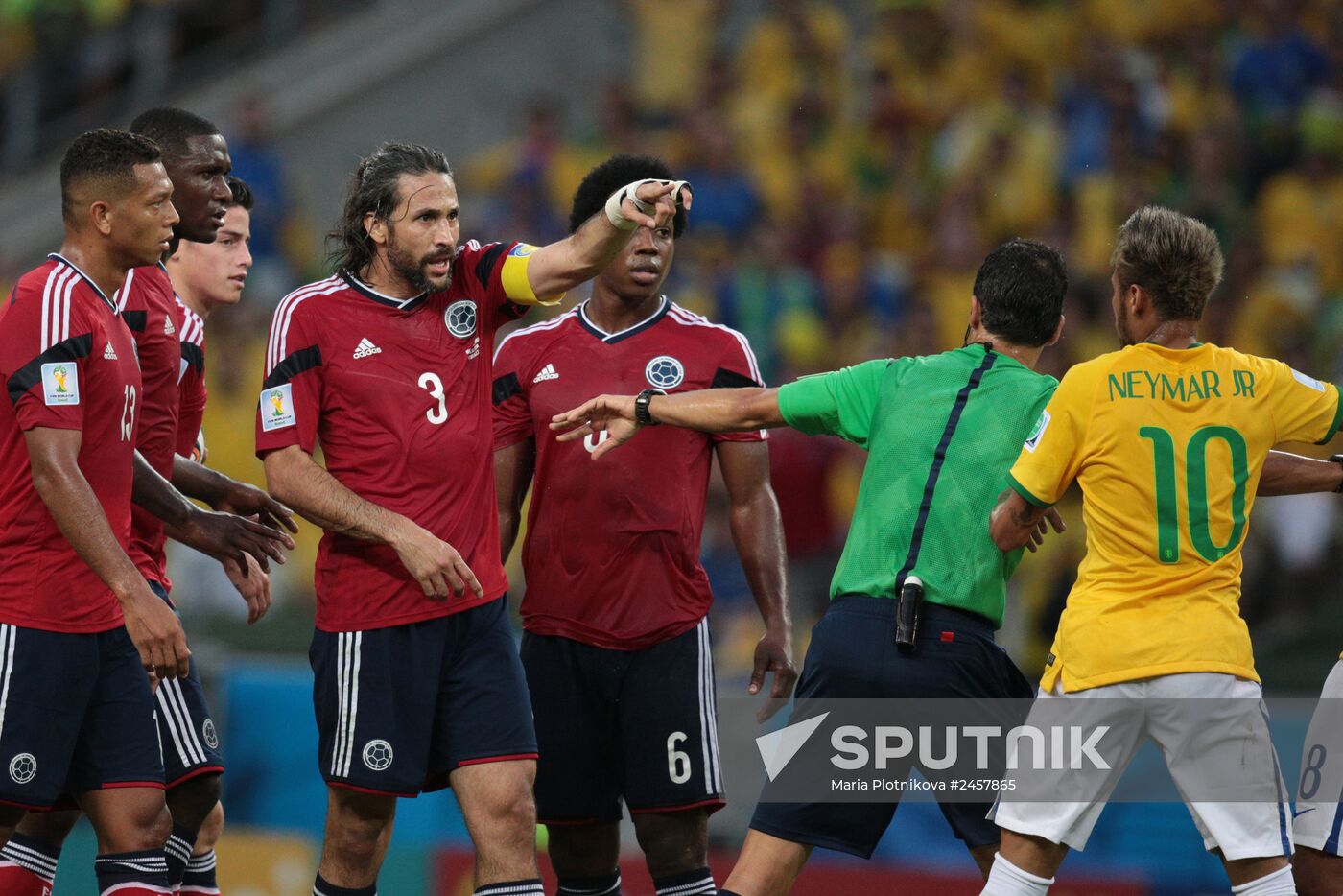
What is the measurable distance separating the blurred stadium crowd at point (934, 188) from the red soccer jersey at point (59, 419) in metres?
5.62

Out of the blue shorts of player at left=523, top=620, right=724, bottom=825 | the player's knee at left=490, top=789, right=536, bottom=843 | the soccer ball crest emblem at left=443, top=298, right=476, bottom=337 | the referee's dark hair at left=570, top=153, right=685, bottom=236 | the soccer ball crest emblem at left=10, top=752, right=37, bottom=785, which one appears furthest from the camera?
the referee's dark hair at left=570, top=153, right=685, bottom=236

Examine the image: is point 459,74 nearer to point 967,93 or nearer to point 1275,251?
point 967,93

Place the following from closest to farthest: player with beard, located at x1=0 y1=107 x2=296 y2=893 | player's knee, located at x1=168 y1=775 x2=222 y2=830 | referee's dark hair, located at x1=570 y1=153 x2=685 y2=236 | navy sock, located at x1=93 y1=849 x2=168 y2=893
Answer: navy sock, located at x1=93 y1=849 x2=168 y2=893
player with beard, located at x1=0 y1=107 x2=296 y2=893
player's knee, located at x1=168 y1=775 x2=222 y2=830
referee's dark hair, located at x1=570 y1=153 x2=685 y2=236

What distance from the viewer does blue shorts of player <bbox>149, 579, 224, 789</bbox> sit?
20.1 feet

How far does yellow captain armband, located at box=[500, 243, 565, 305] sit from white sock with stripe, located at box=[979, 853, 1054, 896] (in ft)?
7.71

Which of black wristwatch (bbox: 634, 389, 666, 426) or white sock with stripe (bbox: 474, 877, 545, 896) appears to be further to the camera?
black wristwatch (bbox: 634, 389, 666, 426)

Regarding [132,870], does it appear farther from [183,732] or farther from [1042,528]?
[1042,528]

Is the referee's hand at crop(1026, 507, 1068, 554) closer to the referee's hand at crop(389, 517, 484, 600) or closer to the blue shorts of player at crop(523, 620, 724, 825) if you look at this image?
the blue shorts of player at crop(523, 620, 724, 825)

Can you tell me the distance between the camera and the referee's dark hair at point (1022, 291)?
5.73m

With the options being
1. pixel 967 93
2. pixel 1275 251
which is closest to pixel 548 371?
pixel 1275 251

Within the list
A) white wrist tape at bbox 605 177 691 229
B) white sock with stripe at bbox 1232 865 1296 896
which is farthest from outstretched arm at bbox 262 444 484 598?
white sock with stripe at bbox 1232 865 1296 896

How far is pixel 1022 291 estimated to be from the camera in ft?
18.8

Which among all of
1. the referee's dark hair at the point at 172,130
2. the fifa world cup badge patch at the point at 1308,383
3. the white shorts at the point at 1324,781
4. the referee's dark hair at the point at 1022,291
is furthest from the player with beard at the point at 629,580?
the fifa world cup badge patch at the point at 1308,383

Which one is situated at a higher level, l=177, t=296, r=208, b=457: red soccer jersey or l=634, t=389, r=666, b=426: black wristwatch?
l=177, t=296, r=208, b=457: red soccer jersey
